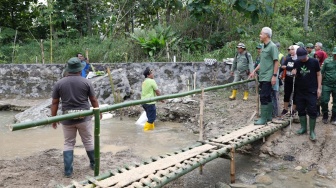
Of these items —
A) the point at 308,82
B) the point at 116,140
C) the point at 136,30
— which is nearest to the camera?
the point at 308,82

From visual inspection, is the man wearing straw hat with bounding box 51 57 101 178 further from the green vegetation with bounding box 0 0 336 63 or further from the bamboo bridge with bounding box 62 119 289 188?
the green vegetation with bounding box 0 0 336 63

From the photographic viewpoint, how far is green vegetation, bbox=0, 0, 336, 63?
12.1 m

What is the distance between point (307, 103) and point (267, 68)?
90 centimetres

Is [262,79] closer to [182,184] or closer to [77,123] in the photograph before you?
[182,184]

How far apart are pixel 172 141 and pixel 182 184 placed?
2.16 meters

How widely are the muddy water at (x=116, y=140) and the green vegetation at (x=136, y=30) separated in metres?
4.31

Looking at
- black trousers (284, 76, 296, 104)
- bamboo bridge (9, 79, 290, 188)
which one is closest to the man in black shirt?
black trousers (284, 76, 296, 104)

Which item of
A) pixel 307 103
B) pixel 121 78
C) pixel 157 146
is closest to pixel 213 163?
pixel 157 146

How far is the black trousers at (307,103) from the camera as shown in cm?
554

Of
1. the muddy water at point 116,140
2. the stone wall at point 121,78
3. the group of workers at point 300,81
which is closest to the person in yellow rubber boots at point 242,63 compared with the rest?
the stone wall at point 121,78

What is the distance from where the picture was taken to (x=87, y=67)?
1096 cm

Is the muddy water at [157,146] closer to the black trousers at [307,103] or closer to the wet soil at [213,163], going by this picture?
the wet soil at [213,163]

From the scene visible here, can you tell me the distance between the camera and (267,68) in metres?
5.75

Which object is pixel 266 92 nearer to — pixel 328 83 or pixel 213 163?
pixel 328 83
